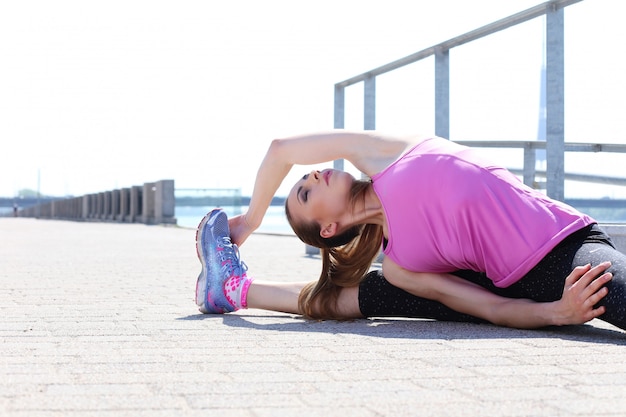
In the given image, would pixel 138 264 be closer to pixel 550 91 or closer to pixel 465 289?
pixel 550 91

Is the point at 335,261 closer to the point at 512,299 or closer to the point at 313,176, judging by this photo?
the point at 313,176

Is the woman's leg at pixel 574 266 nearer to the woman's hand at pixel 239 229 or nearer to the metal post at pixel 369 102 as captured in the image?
the woman's hand at pixel 239 229

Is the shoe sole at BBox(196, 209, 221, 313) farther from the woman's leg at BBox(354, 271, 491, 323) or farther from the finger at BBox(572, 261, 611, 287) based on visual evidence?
the finger at BBox(572, 261, 611, 287)

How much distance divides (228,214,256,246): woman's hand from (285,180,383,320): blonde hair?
476 mm

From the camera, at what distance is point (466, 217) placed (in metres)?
3.42

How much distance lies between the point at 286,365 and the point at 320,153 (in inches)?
59.0

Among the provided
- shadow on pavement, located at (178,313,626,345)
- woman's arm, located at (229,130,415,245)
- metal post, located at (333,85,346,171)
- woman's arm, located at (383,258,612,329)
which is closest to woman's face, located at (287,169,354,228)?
woman's arm, located at (229,130,415,245)

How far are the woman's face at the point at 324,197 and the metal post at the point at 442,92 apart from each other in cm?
294

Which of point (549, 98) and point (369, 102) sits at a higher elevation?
point (369, 102)

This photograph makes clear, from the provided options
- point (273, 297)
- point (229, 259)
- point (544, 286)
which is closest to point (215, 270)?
point (229, 259)

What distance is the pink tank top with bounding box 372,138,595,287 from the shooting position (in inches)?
134

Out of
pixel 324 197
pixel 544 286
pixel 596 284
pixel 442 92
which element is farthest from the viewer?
pixel 442 92

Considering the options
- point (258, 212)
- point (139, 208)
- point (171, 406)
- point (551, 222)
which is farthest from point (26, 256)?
point (139, 208)

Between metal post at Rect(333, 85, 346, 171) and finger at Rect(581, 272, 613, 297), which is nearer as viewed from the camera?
finger at Rect(581, 272, 613, 297)
